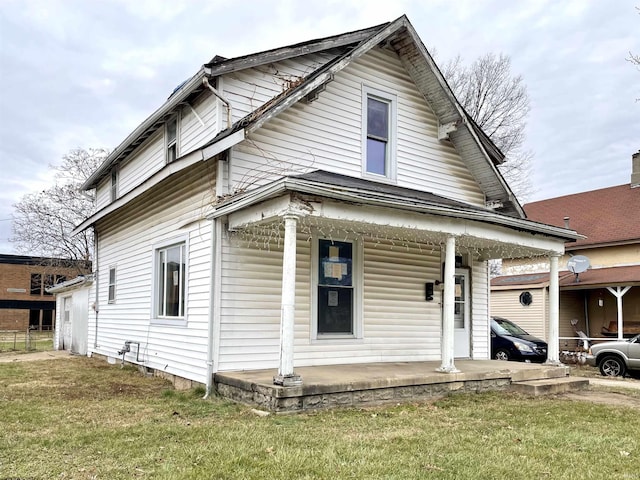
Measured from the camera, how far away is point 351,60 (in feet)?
30.8

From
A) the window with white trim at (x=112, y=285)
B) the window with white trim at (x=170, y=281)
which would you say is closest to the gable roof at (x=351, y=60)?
the window with white trim at (x=170, y=281)

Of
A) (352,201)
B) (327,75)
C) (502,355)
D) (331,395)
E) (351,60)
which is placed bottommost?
(502,355)

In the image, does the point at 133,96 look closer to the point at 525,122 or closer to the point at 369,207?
the point at 525,122

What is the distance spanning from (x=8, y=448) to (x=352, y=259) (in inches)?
234

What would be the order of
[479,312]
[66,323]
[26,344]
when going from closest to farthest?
[479,312]
[66,323]
[26,344]

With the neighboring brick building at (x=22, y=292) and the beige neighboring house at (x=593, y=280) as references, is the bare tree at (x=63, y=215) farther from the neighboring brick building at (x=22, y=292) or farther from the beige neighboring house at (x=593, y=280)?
the beige neighboring house at (x=593, y=280)

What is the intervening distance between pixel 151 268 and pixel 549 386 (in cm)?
753

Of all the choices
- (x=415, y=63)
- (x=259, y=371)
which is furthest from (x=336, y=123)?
(x=259, y=371)

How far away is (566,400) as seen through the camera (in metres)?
8.48

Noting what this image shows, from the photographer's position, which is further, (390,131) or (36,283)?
(36,283)

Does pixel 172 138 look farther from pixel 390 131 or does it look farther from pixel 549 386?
pixel 549 386

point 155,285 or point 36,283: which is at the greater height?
point 155,285

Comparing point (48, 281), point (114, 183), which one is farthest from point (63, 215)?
point (114, 183)

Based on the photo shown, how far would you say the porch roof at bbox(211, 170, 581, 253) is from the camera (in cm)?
692
